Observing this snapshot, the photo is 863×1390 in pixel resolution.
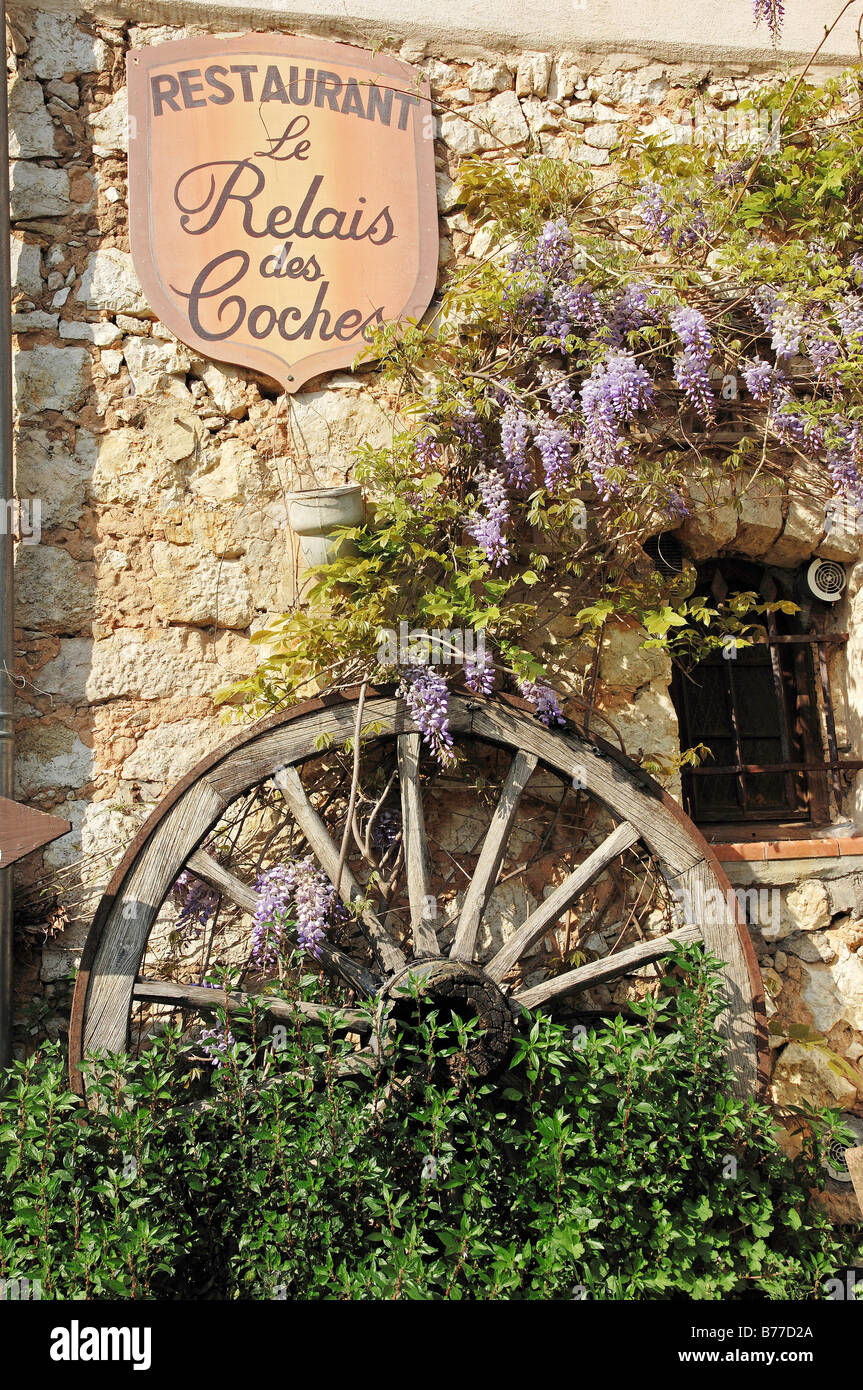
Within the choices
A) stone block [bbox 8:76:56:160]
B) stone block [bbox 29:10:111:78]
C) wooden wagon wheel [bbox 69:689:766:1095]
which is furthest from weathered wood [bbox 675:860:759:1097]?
stone block [bbox 29:10:111:78]

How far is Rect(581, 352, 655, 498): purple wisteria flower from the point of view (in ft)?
8.59

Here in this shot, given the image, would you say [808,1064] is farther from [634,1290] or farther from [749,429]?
[749,429]

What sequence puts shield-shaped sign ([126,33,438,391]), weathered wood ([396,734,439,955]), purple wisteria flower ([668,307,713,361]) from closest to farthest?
weathered wood ([396,734,439,955]) → purple wisteria flower ([668,307,713,361]) → shield-shaped sign ([126,33,438,391])

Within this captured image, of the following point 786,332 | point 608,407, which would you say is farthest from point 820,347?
point 608,407

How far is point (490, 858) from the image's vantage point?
99.4 inches

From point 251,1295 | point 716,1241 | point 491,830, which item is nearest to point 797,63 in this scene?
point 491,830

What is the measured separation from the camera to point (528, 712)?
258 cm

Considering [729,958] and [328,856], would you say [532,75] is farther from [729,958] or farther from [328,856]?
[729,958]

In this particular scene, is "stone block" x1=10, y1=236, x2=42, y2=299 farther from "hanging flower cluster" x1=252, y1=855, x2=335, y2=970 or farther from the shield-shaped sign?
"hanging flower cluster" x1=252, y1=855, x2=335, y2=970

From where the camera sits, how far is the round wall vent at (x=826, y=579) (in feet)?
10.2

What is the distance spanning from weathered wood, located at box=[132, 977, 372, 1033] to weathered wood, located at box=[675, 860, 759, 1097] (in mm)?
887

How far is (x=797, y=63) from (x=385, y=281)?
1.60m

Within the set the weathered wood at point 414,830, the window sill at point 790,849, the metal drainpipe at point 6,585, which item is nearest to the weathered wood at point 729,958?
the window sill at point 790,849

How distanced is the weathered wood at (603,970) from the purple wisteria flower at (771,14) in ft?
8.69
